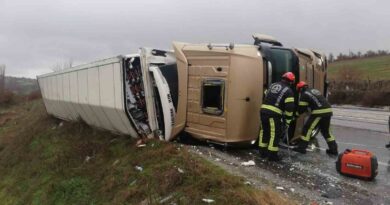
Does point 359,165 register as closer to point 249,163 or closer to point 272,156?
point 272,156

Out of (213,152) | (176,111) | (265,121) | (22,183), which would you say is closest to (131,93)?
(176,111)

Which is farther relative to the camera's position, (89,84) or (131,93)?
(89,84)

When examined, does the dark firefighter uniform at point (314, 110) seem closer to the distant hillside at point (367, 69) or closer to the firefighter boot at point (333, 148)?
Result: the firefighter boot at point (333, 148)

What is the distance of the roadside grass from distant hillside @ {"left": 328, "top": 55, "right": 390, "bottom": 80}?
26524 mm

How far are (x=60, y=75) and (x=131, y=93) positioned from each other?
5696 mm

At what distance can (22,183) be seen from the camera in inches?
434

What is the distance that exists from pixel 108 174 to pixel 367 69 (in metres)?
37.6

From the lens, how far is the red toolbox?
6.27 metres

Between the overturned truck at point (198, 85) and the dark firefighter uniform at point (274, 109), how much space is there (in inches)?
15.8

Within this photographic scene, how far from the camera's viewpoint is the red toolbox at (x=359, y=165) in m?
6.27

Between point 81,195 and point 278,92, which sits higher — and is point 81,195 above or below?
below

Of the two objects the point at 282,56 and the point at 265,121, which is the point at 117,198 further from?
the point at 282,56

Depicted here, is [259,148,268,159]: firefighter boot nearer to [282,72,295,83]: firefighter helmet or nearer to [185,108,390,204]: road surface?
[185,108,390,204]: road surface

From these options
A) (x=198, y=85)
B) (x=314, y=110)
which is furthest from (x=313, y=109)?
(x=198, y=85)
